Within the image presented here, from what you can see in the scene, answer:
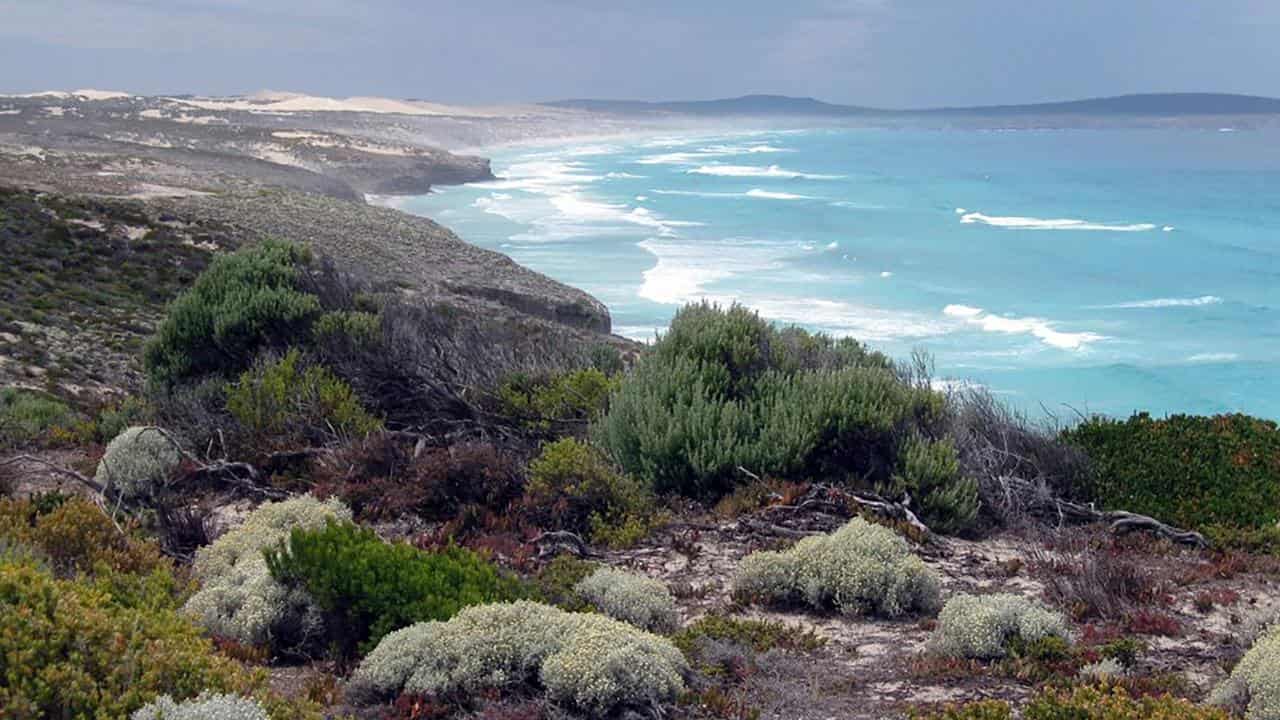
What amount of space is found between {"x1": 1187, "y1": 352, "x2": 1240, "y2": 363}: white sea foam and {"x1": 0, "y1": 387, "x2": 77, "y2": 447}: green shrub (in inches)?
1214

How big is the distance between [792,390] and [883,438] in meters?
0.72

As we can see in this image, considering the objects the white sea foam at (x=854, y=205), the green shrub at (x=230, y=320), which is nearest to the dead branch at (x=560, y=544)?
the green shrub at (x=230, y=320)

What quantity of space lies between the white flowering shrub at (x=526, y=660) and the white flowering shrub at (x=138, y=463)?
415 cm

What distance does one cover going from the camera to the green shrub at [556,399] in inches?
369

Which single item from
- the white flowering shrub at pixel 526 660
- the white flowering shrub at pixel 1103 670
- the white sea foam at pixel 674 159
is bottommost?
the white flowering shrub at pixel 526 660

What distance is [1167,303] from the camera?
141 ft

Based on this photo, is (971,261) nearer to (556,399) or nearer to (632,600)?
(556,399)

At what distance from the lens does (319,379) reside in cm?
957

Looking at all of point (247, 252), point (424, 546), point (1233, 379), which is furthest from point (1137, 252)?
point (424, 546)

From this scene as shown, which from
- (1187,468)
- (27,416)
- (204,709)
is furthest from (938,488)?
(27,416)

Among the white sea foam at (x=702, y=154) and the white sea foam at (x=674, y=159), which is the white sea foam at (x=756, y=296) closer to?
the white sea foam at (x=674, y=159)

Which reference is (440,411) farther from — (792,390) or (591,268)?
(591,268)

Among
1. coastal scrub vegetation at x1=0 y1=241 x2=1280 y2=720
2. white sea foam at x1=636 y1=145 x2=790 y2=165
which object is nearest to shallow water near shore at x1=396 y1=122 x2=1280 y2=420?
coastal scrub vegetation at x1=0 y1=241 x2=1280 y2=720

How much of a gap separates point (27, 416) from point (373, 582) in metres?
8.28
